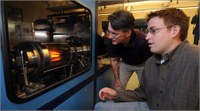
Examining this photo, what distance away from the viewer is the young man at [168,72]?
0.98 metres

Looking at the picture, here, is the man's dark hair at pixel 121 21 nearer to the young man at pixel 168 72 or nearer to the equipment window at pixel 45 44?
the equipment window at pixel 45 44

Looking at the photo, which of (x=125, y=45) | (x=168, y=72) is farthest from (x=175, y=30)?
(x=125, y=45)

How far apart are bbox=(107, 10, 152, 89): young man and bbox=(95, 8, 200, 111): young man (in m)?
0.44

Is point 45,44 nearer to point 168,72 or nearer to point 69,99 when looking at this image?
point 69,99

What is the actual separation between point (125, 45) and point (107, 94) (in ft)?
2.68

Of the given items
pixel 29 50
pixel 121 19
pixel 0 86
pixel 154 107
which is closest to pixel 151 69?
pixel 154 107

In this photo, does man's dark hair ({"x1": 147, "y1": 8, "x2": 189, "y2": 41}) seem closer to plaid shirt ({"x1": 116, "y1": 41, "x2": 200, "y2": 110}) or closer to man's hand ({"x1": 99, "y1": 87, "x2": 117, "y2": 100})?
plaid shirt ({"x1": 116, "y1": 41, "x2": 200, "y2": 110})

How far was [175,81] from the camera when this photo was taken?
102 cm

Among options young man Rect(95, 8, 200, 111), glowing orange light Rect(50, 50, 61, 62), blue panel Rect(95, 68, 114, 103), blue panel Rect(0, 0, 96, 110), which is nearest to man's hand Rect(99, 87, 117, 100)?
young man Rect(95, 8, 200, 111)

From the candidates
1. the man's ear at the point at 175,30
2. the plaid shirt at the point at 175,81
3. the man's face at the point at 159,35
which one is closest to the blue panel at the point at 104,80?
the plaid shirt at the point at 175,81

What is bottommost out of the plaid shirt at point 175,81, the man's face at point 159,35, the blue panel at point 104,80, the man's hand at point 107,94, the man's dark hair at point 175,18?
the blue panel at point 104,80

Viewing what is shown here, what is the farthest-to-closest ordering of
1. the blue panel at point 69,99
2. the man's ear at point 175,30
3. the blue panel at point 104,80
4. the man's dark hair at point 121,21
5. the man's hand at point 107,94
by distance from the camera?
the blue panel at point 104,80 < the man's dark hair at point 121,21 < the man's hand at point 107,94 < the man's ear at point 175,30 < the blue panel at point 69,99

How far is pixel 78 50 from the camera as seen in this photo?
1.67m

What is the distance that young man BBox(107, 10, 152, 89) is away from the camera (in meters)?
1.60
